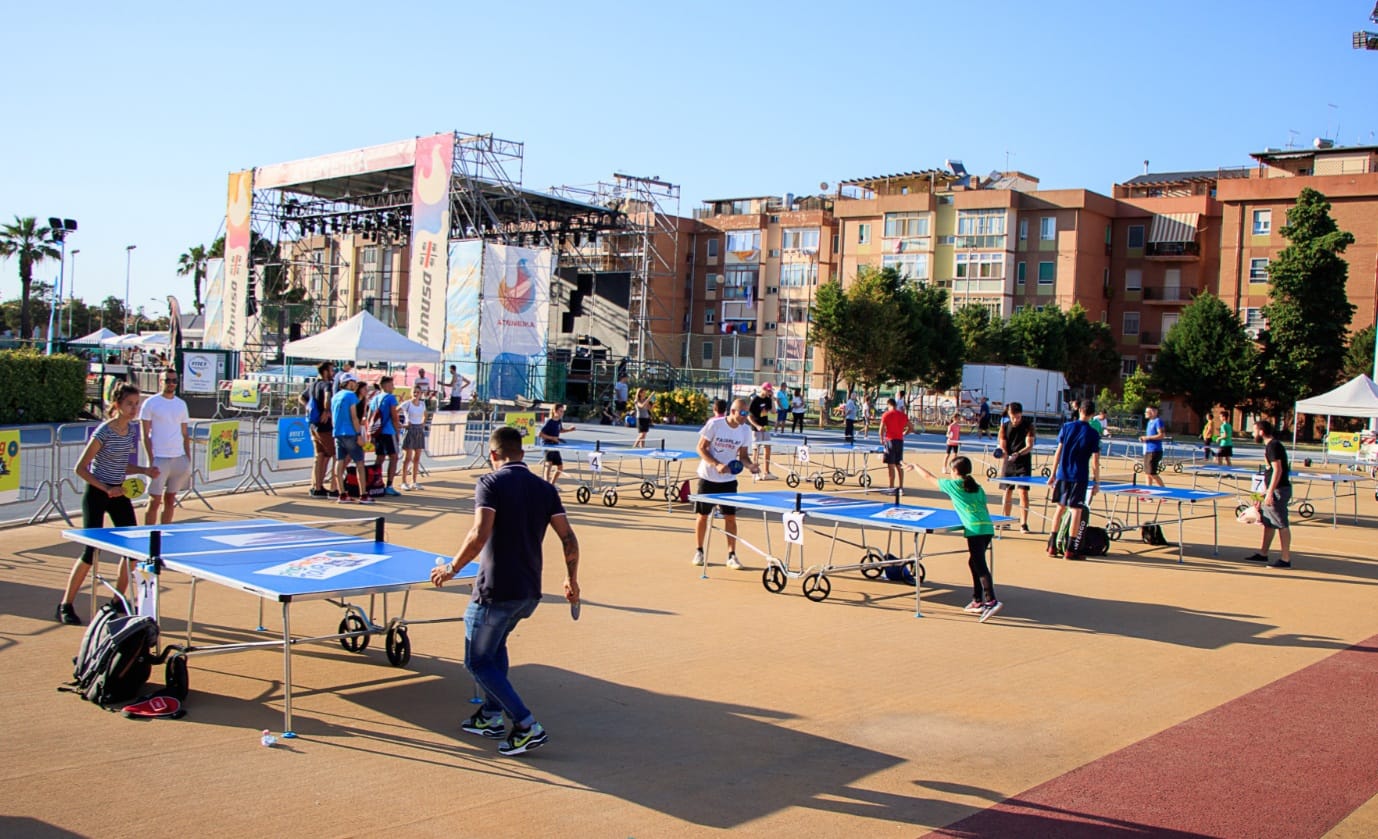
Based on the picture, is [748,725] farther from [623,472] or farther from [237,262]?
[237,262]

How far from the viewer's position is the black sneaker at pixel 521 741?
238 inches

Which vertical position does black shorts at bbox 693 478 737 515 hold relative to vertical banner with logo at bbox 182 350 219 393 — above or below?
below

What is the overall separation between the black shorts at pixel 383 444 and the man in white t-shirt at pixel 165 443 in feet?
21.3

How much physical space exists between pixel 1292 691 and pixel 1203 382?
54.4 metres

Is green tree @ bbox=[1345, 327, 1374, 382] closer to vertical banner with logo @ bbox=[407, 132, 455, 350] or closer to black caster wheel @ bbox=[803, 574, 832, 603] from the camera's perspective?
vertical banner with logo @ bbox=[407, 132, 455, 350]

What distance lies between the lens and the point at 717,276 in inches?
3258

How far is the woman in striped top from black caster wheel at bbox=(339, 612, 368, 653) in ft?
5.86

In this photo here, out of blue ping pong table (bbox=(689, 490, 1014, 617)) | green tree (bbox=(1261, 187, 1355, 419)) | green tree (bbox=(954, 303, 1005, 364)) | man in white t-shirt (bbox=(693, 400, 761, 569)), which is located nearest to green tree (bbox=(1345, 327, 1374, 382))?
green tree (bbox=(1261, 187, 1355, 419))

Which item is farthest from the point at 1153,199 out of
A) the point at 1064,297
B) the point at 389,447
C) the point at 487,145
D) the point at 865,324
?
the point at 389,447

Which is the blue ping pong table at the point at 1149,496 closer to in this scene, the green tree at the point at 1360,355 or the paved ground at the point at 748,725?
the paved ground at the point at 748,725

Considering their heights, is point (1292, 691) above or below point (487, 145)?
below

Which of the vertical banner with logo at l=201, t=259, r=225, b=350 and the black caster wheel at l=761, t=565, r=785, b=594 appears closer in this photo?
the black caster wheel at l=761, t=565, r=785, b=594

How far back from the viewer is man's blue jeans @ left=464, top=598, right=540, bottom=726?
6039 mm

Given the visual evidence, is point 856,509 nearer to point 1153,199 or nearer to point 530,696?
point 530,696
